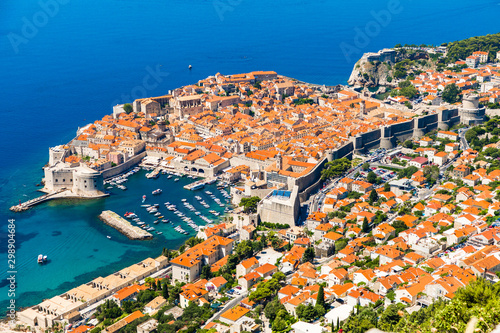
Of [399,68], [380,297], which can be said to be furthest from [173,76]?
[380,297]

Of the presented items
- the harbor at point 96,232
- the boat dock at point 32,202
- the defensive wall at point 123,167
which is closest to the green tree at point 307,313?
the harbor at point 96,232

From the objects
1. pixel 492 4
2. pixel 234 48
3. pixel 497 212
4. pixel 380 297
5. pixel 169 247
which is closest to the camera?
pixel 380 297

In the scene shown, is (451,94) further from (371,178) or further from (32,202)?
(32,202)

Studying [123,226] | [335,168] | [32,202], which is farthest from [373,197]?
[32,202]

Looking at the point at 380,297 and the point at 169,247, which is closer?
the point at 380,297

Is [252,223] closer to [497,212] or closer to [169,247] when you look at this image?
[169,247]

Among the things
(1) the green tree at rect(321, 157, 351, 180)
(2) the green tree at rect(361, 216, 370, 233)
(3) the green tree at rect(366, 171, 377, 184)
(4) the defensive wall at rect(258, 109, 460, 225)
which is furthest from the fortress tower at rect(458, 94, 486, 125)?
(2) the green tree at rect(361, 216, 370, 233)

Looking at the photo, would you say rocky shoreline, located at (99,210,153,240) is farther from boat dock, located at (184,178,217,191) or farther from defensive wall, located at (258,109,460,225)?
defensive wall, located at (258,109,460,225)
